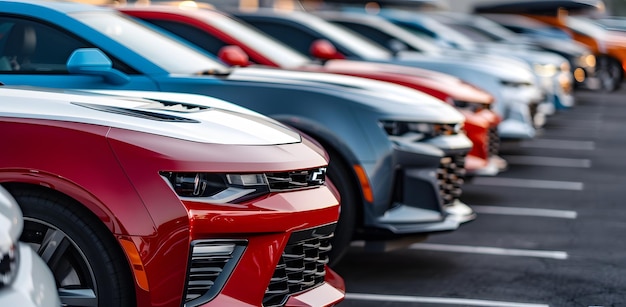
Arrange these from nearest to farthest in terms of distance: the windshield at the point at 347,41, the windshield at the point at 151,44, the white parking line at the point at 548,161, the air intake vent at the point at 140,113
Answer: the air intake vent at the point at 140,113, the windshield at the point at 151,44, the windshield at the point at 347,41, the white parking line at the point at 548,161

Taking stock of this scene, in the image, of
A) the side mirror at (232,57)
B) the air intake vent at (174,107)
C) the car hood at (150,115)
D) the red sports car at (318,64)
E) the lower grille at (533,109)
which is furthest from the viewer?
the lower grille at (533,109)

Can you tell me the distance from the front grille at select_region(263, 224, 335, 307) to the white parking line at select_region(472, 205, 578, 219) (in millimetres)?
5208

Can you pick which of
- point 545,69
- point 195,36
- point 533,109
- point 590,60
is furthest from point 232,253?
point 590,60

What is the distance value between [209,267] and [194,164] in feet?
1.21

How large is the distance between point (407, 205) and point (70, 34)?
2.10 meters

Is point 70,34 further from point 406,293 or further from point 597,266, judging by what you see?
point 597,266

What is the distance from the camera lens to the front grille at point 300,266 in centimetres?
436

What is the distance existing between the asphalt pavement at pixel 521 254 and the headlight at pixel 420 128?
850 mm

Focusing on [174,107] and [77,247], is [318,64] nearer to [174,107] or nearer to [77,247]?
[174,107]

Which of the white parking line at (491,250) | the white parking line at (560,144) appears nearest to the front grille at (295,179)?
the white parking line at (491,250)

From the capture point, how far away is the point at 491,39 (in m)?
20.7

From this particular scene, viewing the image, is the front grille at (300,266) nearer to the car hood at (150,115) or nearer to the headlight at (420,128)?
the car hood at (150,115)

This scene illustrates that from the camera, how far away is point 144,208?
405cm

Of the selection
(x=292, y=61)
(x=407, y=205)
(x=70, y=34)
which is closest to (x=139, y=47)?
(x=70, y=34)
